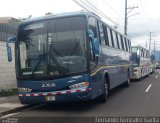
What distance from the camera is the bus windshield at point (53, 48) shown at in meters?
11.4

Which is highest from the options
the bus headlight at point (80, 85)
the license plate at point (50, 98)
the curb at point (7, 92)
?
the bus headlight at point (80, 85)

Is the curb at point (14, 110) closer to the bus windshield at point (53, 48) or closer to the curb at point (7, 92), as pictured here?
the bus windshield at point (53, 48)

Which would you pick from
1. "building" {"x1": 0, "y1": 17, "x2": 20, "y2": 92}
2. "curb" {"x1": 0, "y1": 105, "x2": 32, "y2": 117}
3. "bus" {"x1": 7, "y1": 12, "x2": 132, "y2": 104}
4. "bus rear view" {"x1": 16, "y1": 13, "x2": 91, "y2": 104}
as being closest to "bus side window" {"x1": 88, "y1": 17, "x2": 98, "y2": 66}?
"bus" {"x1": 7, "y1": 12, "x2": 132, "y2": 104}

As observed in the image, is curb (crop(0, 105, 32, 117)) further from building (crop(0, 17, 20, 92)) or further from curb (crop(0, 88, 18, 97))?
building (crop(0, 17, 20, 92))

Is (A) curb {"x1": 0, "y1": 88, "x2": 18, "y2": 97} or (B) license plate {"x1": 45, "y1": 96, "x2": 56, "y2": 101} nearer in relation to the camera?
(B) license plate {"x1": 45, "y1": 96, "x2": 56, "y2": 101}

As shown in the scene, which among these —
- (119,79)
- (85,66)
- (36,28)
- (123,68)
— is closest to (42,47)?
(36,28)

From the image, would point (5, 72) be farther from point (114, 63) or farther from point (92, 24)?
point (92, 24)

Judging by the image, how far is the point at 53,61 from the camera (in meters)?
11.5

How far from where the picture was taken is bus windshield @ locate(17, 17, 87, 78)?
11.4 m

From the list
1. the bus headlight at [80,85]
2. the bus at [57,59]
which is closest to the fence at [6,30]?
the bus at [57,59]

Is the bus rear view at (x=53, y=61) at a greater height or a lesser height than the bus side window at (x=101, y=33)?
lesser

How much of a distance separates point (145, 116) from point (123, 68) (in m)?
9.36

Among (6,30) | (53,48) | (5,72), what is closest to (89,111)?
(53,48)

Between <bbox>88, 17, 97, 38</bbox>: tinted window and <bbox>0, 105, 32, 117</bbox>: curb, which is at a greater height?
<bbox>88, 17, 97, 38</bbox>: tinted window
